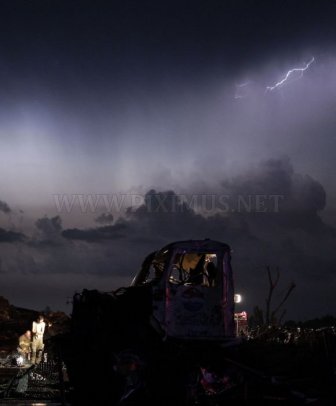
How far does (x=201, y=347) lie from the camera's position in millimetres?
9445

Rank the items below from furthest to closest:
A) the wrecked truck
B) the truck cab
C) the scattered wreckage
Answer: the truck cab → the wrecked truck → the scattered wreckage

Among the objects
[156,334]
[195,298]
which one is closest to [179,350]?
[156,334]

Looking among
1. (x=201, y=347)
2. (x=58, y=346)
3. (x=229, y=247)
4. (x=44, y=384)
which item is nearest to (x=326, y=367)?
(x=201, y=347)

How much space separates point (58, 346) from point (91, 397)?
1499mm

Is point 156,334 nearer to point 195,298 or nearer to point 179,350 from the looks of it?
point 179,350

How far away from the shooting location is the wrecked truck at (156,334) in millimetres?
8961

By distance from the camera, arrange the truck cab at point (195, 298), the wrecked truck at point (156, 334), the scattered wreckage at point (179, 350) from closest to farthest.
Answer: the scattered wreckage at point (179, 350) < the wrecked truck at point (156, 334) < the truck cab at point (195, 298)

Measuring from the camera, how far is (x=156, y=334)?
30.3 ft

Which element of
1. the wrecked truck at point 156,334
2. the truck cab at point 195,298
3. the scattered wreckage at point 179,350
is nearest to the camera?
the scattered wreckage at point 179,350

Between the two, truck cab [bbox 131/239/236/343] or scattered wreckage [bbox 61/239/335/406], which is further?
truck cab [bbox 131/239/236/343]

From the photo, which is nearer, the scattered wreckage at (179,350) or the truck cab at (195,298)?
the scattered wreckage at (179,350)

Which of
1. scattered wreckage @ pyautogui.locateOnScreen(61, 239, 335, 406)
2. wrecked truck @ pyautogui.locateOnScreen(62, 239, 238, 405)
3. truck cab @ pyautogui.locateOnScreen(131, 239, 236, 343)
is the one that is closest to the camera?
scattered wreckage @ pyautogui.locateOnScreen(61, 239, 335, 406)

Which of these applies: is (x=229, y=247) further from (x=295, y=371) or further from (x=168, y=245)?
(x=295, y=371)

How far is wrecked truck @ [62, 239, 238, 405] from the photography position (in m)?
8.96
